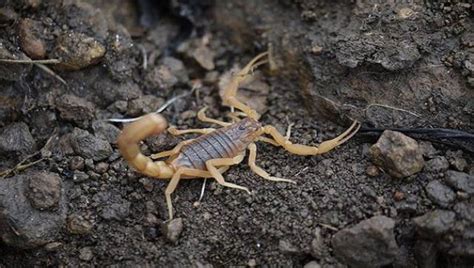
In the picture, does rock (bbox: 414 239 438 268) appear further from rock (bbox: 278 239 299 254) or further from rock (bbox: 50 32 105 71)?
rock (bbox: 50 32 105 71)

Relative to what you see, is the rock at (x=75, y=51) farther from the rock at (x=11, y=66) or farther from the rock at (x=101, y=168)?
the rock at (x=101, y=168)

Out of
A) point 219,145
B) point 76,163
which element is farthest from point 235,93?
point 76,163

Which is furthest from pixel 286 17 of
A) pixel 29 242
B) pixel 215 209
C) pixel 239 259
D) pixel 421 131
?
pixel 29 242

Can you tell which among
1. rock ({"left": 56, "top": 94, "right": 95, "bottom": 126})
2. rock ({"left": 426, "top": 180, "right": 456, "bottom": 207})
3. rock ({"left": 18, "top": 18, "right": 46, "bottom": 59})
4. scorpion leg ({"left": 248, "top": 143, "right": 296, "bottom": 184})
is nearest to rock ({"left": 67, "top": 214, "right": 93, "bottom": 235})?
rock ({"left": 56, "top": 94, "right": 95, "bottom": 126})

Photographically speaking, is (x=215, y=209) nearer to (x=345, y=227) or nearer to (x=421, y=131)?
(x=345, y=227)

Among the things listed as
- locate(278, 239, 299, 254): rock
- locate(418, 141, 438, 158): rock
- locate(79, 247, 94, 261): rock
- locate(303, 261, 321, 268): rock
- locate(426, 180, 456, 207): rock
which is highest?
locate(418, 141, 438, 158): rock

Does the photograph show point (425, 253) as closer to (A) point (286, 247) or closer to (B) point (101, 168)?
(A) point (286, 247)

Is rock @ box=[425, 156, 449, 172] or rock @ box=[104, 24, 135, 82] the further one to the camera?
rock @ box=[104, 24, 135, 82]

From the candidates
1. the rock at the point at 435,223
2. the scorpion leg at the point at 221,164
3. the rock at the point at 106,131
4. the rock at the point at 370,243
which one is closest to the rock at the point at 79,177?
the rock at the point at 106,131
